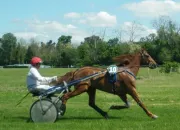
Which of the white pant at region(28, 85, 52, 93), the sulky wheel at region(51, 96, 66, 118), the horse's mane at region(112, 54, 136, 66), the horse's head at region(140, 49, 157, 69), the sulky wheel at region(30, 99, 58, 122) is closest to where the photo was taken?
the sulky wheel at region(30, 99, 58, 122)

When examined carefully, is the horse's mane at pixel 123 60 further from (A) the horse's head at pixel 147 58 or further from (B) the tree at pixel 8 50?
(B) the tree at pixel 8 50

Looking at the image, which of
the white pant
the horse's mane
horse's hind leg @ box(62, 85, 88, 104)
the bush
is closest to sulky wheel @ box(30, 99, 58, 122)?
→ the white pant

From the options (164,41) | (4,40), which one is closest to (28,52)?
(4,40)

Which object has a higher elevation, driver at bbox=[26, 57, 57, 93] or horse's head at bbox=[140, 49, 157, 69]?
horse's head at bbox=[140, 49, 157, 69]

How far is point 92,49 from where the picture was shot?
95438mm

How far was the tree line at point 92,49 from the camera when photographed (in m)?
86.9

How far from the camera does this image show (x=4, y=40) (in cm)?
14812

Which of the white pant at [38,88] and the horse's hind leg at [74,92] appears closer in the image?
the white pant at [38,88]

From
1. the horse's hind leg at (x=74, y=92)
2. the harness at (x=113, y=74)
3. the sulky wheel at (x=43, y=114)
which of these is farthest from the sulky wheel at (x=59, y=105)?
the harness at (x=113, y=74)

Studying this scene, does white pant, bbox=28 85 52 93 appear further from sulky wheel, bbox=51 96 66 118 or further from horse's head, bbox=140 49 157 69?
horse's head, bbox=140 49 157 69

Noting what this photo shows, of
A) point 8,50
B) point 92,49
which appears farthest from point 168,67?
point 8,50

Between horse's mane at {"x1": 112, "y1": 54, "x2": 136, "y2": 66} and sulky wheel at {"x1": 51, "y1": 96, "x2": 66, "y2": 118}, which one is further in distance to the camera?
horse's mane at {"x1": 112, "y1": 54, "x2": 136, "y2": 66}

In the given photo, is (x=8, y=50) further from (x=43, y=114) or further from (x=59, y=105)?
(x=43, y=114)

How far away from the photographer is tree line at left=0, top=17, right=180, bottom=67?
8688 centimetres
